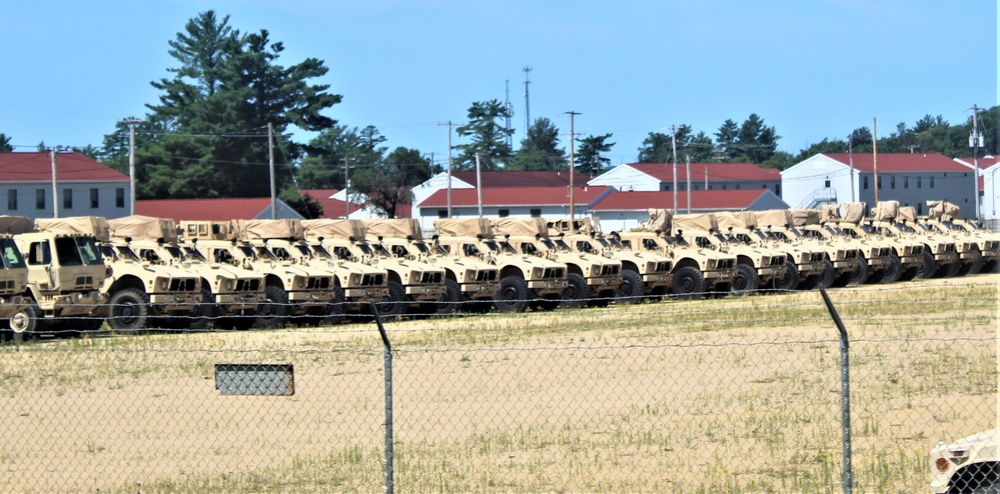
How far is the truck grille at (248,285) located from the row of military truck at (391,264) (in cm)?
2

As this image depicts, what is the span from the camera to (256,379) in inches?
323

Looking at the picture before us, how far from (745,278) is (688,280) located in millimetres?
1564

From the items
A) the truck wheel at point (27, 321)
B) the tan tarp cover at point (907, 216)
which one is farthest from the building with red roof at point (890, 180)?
the truck wheel at point (27, 321)

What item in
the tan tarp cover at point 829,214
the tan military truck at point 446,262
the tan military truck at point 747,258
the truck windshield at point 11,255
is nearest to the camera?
the truck windshield at point 11,255

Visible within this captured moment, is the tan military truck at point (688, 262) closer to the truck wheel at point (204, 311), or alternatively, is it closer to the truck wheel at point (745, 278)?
the truck wheel at point (745, 278)

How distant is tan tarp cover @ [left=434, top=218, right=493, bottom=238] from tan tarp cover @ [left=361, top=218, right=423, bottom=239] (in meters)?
0.95

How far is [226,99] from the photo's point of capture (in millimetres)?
64375

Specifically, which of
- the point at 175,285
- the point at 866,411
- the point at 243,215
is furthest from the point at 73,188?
the point at 866,411

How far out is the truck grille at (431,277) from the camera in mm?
23602

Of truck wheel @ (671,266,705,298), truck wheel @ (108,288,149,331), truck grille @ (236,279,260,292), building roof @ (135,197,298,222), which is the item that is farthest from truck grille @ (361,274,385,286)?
building roof @ (135,197,298,222)

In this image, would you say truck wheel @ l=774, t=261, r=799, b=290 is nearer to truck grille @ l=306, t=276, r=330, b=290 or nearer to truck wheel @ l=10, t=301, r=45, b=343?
truck grille @ l=306, t=276, r=330, b=290

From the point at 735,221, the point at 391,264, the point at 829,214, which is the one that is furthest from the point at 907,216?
the point at 391,264

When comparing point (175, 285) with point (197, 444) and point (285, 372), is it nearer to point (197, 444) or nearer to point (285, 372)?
point (197, 444)

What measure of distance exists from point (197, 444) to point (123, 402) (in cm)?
232
